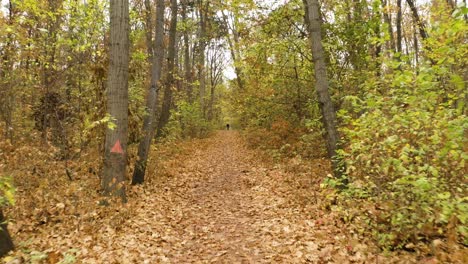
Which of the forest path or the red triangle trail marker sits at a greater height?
the red triangle trail marker

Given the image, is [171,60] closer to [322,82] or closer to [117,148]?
[117,148]

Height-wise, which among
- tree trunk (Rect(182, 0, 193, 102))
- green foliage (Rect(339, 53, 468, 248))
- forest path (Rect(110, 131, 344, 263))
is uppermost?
tree trunk (Rect(182, 0, 193, 102))

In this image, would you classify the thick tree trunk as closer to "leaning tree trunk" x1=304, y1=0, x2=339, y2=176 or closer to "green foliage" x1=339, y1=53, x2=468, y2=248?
"leaning tree trunk" x1=304, y1=0, x2=339, y2=176

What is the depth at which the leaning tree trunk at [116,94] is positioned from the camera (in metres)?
7.62

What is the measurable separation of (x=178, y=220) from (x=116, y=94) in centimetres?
319

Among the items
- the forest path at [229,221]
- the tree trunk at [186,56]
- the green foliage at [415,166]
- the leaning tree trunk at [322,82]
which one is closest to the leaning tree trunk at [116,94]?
the forest path at [229,221]

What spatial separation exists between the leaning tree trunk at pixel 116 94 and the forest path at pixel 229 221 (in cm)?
100

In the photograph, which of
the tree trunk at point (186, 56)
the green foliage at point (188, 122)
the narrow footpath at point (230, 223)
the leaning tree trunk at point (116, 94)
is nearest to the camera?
the narrow footpath at point (230, 223)

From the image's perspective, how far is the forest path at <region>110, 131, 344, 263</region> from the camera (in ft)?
18.6

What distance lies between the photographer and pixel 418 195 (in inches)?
185

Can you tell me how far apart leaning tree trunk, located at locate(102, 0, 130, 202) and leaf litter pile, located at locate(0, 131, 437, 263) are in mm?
573

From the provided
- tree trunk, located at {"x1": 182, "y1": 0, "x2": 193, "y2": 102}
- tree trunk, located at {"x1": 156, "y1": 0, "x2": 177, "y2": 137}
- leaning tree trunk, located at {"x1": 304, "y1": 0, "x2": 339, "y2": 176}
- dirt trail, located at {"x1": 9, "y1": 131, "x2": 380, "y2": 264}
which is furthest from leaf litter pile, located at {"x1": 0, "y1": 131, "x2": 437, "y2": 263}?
tree trunk, located at {"x1": 182, "y1": 0, "x2": 193, "y2": 102}

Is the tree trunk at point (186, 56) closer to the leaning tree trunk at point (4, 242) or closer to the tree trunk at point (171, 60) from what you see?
the tree trunk at point (171, 60)

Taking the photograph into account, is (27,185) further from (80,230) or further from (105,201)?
(80,230)
